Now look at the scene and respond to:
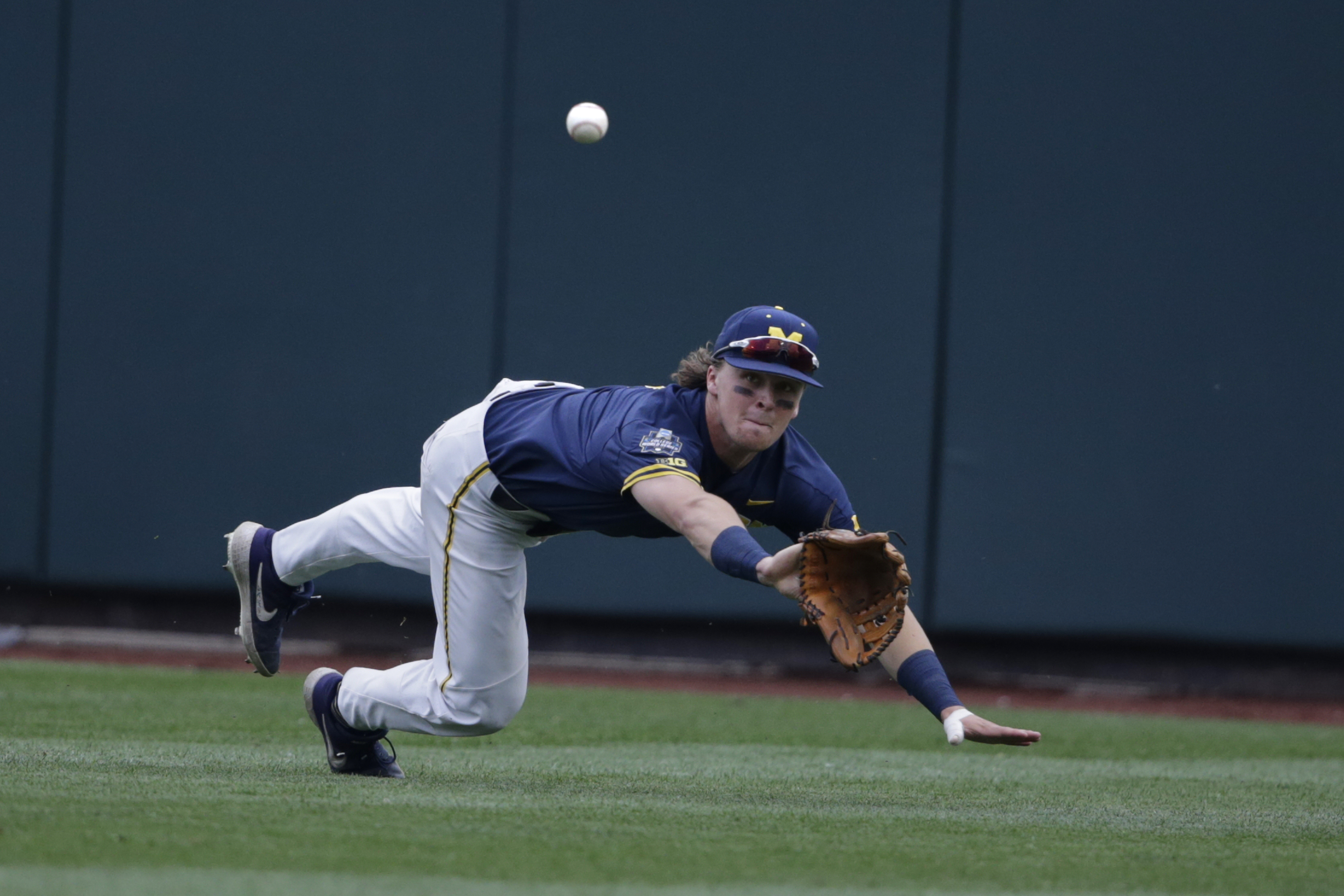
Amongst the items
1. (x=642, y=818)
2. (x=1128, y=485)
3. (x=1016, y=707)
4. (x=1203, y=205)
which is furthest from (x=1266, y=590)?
(x=642, y=818)

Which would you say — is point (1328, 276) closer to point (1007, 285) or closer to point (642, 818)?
point (1007, 285)

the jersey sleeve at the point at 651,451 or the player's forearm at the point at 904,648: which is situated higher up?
the jersey sleeve at the point at 651,451

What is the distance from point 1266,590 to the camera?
7.42 m

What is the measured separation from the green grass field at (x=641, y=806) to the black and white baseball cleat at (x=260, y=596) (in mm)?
351

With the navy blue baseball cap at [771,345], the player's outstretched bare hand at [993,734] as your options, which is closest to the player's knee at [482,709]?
the navy blue baseball cap at [771,345]

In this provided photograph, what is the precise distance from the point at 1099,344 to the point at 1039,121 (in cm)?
122

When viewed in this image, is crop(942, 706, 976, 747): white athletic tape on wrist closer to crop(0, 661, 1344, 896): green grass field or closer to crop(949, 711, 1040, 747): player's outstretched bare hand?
crop(949, 711, 1040, 747): player's outstretched bare hand

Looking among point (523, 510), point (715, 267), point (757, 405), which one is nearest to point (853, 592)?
point (757, 405)

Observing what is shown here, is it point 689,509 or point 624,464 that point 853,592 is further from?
point 624,464

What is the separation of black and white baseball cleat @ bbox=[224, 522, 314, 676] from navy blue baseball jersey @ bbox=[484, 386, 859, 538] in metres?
0.88

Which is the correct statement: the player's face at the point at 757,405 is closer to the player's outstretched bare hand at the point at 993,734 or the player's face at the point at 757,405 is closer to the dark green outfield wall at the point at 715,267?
the player's outstretched bare hand at the point at 993,734

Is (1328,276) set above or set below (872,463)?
above

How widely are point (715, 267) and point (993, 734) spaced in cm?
489

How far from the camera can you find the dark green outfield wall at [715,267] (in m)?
7.47
